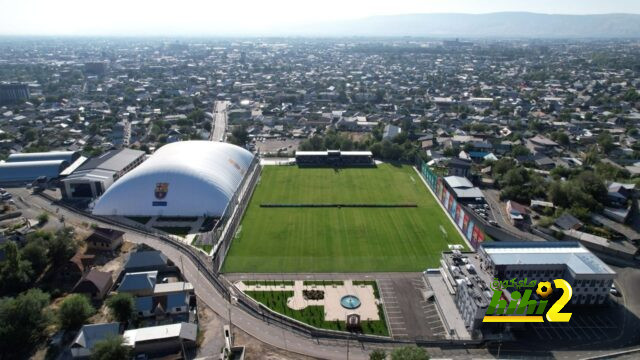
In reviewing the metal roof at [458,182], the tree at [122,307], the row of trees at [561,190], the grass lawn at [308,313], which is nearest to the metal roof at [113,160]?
the tree at [122,307]

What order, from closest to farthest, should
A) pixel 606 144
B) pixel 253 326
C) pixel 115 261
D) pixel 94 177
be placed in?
pixel 253 326, pixel 115 261, pixel 94 177, pixel 606 144

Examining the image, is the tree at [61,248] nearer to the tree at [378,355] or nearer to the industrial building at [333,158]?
the tree at [378,355]

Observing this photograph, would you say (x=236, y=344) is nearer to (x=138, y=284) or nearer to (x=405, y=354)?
(x=138, y=284)

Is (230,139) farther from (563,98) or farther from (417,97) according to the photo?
(563,98)

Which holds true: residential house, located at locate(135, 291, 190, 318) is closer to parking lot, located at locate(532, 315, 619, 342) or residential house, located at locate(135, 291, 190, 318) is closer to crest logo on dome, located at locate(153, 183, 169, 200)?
crest logo on dome, located at locate(153, 183, 169, 200)

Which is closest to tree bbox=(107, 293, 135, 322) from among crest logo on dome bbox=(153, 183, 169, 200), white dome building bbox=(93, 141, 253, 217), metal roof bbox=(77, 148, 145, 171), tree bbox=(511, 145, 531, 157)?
white dome building bbox=(93, 141, 253, 217)

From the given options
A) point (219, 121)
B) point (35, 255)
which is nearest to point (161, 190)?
point (35, 255)

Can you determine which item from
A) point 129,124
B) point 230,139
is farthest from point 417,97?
point 129,124

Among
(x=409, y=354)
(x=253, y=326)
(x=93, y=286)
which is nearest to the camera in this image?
(x=409, y=354)
